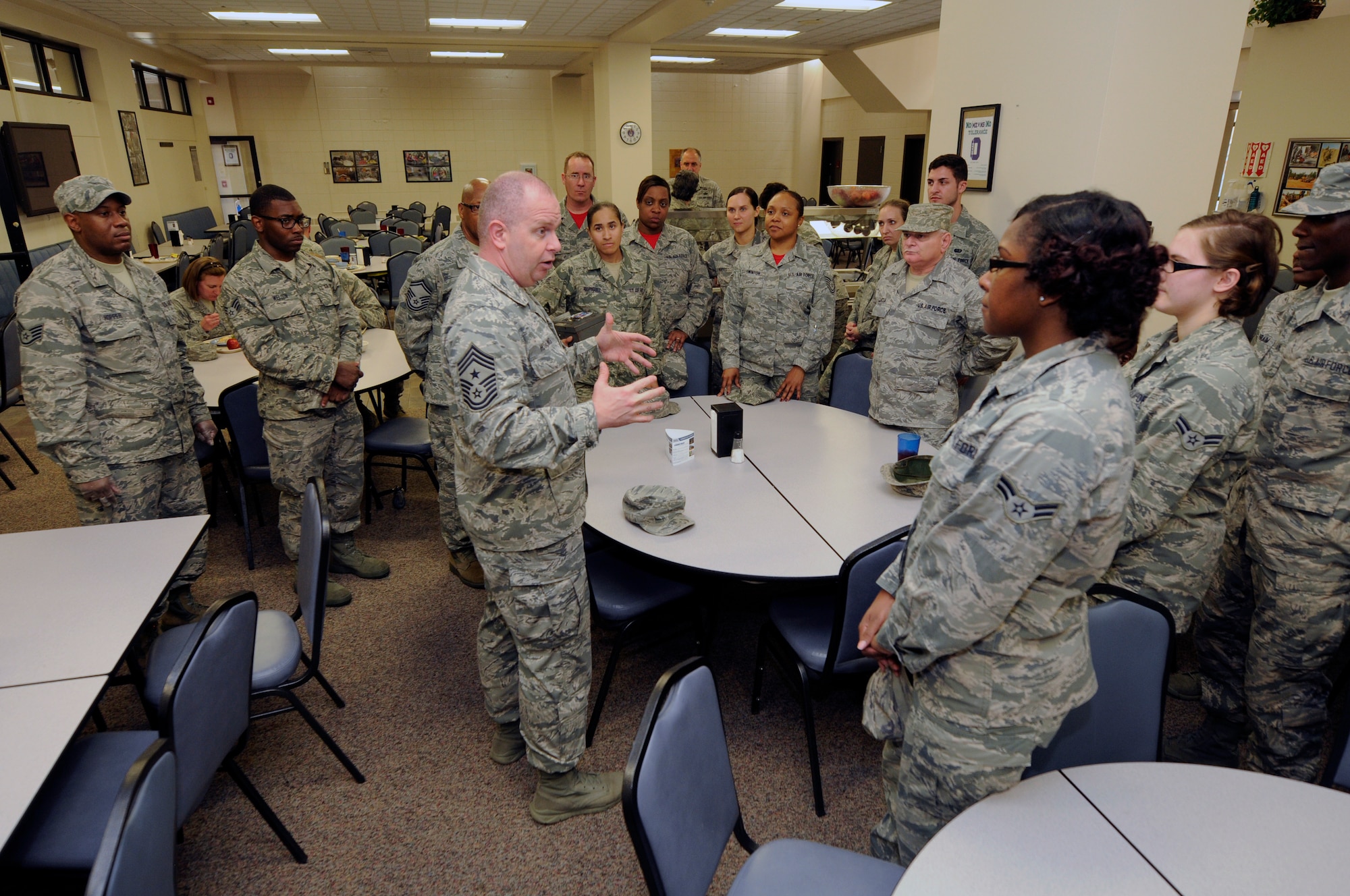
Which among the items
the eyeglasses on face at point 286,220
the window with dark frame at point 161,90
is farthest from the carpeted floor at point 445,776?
the window with dark frame at point 161,90

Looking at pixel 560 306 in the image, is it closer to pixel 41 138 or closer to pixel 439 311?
pixel 439 311

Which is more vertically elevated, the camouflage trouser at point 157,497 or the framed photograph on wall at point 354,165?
the framed photograph on wall at point 354,165

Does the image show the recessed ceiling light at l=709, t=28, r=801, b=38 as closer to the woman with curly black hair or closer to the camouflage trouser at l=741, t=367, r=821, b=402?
the camouflage trouser at l=741, t=367, r=821, b=402

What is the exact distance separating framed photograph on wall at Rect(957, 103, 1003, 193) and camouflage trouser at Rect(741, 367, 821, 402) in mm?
1330

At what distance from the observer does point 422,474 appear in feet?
16.2

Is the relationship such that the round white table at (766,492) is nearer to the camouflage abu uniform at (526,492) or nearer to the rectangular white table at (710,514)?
the rectangular white table at (710,514)

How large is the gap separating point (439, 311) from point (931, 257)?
2.22 meters

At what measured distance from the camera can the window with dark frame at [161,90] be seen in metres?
10.6

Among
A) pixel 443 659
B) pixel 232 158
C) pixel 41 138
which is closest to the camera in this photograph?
pixel 443 659

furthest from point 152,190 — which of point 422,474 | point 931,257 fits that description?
point 931,257

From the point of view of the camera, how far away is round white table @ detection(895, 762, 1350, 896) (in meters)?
1.18

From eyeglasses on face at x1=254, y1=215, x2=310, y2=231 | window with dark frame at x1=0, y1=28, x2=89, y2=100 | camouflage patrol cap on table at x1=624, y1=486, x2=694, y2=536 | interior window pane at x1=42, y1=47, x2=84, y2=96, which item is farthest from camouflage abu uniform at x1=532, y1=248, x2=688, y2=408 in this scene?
interior window pane at x1=42, y1=47, x2=84, y2=96

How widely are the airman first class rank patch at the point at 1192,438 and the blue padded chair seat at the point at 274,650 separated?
2.60 m

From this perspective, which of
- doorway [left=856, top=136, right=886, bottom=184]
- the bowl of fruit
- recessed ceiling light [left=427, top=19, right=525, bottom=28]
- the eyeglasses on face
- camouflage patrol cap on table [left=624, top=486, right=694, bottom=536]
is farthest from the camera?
doorway [left=856, top=136, right=886, bottom=184]
